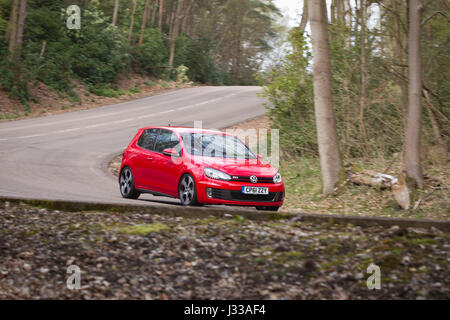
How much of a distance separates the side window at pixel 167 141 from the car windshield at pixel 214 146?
17 centimetres

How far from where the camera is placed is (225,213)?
7.94 meters

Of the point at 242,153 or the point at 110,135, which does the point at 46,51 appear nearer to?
the point at 110,135

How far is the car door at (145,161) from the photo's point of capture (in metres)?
11.8

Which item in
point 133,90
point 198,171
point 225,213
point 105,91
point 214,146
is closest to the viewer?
point 225,213

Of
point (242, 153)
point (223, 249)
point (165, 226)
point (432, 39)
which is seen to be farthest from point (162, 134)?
point (432, 39)

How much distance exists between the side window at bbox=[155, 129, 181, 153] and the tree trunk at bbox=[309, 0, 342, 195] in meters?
3.54

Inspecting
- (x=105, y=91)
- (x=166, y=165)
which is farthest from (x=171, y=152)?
(x=105, y=91)

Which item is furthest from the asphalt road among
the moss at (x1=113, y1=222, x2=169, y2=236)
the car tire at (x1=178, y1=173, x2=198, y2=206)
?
the moss at (x1=113, y1=222, x2=169, y2=236)

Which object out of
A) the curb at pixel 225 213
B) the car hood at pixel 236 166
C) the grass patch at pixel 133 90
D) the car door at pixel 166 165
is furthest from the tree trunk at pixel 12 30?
the curb at pixel 225 213

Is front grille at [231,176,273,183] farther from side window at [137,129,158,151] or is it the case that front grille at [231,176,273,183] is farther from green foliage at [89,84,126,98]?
green foliage at [89,84,126,98]

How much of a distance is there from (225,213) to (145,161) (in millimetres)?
4463

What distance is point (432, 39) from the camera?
1661 cm

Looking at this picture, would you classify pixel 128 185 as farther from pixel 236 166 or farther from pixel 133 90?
pixel 133 90

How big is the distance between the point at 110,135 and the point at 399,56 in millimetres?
12492
